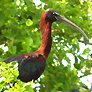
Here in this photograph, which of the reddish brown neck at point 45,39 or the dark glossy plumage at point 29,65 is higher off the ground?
the reddish brown neck at point 45,39

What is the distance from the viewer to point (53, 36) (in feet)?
15.5

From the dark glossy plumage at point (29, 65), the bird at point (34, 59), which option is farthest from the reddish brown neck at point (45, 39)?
the dark glossy plumage at point (29, 65)

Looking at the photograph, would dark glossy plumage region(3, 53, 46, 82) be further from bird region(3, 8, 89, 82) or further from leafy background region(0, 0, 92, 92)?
leafy background region(0, 0, 92, 92)

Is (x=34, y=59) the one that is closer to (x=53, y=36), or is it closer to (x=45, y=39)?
(x=45, y=39)

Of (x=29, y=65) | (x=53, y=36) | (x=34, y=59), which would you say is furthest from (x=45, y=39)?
(x=53, y=36)

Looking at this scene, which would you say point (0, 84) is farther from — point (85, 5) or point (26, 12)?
point (85, 5)

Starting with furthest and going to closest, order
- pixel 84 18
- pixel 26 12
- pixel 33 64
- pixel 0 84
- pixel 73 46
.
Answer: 1. pixel 84 18
2. pixel 73 46
3. pixel 26 12
4. pixel 33 64
5. pixel 0 84

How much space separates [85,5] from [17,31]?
7.49 feet

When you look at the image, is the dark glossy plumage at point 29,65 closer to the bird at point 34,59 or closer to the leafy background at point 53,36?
the bird at point 34,59

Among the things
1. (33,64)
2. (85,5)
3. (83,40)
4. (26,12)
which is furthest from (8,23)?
(85,5)

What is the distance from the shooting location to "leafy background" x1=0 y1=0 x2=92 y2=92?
370 centimetres

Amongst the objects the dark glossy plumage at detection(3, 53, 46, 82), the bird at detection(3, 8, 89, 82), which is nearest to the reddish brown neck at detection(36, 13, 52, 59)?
the bird at detection(3, 8, 89, 82)

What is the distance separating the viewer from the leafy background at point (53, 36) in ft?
12.1

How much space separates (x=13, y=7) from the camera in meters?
3.70
